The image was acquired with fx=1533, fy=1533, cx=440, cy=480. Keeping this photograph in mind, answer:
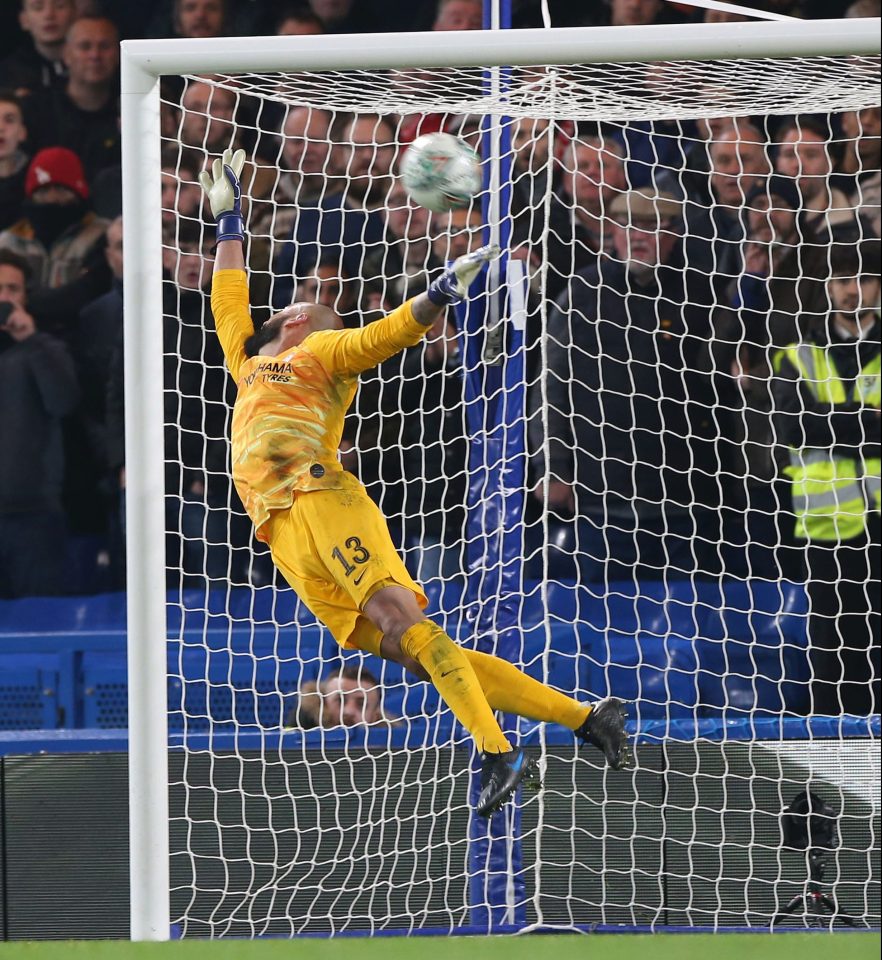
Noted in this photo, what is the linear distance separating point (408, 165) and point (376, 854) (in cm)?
207

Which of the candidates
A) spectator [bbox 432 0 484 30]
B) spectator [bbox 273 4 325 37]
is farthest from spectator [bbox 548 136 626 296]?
spectator [bbox 273 4 325 37]

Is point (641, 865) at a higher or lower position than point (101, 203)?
lower

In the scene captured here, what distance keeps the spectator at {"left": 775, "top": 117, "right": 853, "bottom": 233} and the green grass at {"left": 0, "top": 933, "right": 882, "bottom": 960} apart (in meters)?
3.42

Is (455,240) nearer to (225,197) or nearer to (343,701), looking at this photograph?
(225,197)

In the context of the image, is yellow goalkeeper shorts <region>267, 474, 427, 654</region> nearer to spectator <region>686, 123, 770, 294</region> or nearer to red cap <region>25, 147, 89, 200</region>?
spectator <region>686, 123, 770, 294</region>

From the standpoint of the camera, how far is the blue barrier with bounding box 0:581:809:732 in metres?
5.49

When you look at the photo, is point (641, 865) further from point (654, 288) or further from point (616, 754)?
point (654, 288)

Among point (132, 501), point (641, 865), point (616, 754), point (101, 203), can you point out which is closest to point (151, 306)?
point (132, 501)

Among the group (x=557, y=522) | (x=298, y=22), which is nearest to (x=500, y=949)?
(x=557, y=522)

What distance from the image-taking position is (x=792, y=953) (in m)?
2.95

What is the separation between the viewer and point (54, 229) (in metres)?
6.46

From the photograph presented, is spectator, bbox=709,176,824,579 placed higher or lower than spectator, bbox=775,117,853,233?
lower

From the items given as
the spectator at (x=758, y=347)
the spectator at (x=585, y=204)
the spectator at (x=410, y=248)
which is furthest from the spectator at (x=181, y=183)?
the spectator at (x=758, y=347)

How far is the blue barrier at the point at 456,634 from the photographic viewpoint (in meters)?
5.49
